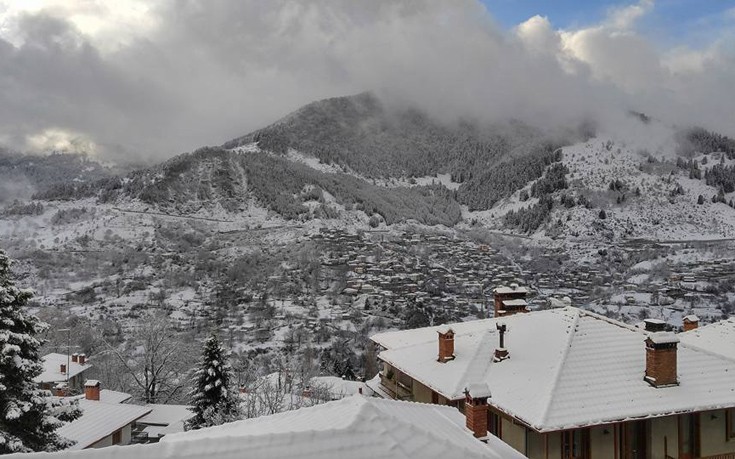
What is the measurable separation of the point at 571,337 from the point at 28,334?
1222 cm

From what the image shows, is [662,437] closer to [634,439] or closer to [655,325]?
[634,439]

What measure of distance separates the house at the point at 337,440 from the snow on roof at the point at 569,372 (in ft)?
9.72

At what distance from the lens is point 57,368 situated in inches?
1428

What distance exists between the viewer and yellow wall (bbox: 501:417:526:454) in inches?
461

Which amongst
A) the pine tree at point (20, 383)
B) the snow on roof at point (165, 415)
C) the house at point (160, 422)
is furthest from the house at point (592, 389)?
the snow on roof at point (165, 415)

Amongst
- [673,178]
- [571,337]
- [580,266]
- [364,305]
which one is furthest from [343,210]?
[571,337]

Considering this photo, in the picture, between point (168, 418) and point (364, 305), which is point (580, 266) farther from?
point (168, 418)

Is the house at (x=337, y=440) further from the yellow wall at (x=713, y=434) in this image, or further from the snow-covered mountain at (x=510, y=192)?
the snow-covered mountain at (x=510, y=192)

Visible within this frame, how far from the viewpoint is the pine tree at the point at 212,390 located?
21.0 metres

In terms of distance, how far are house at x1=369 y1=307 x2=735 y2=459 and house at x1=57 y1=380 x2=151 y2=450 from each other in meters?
11.3

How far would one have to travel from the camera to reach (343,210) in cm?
14438

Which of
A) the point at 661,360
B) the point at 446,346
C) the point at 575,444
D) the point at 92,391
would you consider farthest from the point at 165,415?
the point at 661,360

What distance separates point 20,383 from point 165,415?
16.0m

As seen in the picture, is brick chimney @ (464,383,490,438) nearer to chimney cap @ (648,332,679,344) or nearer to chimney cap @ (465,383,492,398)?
chimney cap @ (465,383,492,398)
